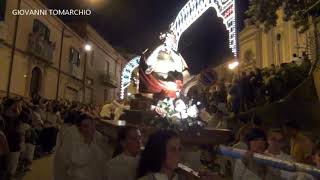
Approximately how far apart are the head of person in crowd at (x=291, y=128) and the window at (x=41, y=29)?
20.4 meters

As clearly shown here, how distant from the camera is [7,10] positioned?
19844 mm

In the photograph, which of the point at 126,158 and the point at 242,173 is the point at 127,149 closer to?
the point at 126,158

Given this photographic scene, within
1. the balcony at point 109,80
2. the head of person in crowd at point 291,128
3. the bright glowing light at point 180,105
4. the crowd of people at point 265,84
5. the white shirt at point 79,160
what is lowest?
the white shirt at point 79,160

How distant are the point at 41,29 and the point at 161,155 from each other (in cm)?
2291

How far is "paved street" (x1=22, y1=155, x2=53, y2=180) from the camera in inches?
369

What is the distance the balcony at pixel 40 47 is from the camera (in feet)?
73.7

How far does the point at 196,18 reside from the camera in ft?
64.5

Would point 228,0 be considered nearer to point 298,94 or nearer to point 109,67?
point 298,94

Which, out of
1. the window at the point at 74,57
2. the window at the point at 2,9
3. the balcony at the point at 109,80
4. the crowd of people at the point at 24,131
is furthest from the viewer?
the balcony at the point at 109,80

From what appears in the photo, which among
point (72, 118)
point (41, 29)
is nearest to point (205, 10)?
point (41, 29)

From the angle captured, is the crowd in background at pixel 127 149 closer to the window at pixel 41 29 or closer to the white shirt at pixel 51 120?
the white shirt at pixel 51 120

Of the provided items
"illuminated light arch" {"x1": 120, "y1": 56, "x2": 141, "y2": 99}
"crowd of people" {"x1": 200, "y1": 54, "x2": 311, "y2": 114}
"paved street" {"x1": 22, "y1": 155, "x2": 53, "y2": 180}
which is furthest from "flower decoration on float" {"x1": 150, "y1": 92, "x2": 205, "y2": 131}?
"illuminated light arch" {"x1": 120, "y1": 56, "x2": 141, "y2": 99}

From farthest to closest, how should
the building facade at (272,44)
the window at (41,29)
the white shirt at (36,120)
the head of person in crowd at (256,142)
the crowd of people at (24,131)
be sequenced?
the window at (41,29) → the building facade at (272,44) → the white shirt at (36,120) → the crowd of people at (24,131) → the head of person in crowd at (256,142)

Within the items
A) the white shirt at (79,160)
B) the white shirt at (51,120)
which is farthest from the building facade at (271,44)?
the white shirt at (79,160)
